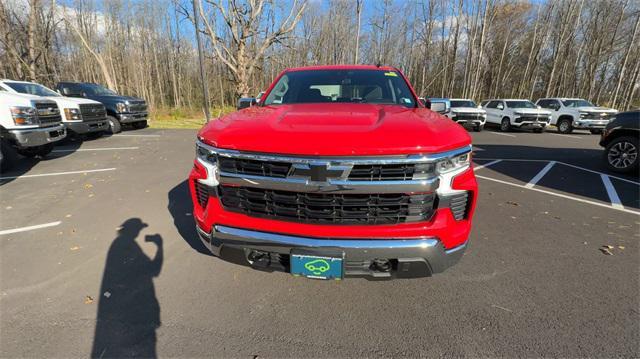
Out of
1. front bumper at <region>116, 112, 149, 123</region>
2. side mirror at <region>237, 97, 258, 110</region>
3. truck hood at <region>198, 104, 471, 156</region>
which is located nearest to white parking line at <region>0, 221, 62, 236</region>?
side mirror at <region>237, 97, 258, 110</region>

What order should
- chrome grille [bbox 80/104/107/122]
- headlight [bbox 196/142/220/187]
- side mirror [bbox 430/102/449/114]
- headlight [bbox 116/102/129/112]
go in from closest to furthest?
headlight [bbox 196/142/220/187]
side mirror [bbox 430/102/449/114]
chrome grille [bbox 80/104/107/122]
headlight [bbox 116/102/129/112]

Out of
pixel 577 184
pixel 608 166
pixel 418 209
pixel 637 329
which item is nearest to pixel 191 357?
pixel 418 209

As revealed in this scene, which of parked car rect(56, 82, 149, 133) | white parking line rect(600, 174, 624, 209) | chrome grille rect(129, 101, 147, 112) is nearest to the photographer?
white parking line rect(600, 174, 624, 209)

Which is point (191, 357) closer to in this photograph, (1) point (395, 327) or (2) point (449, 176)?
(1) point (395, 327)

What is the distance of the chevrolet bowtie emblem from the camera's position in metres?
1.88

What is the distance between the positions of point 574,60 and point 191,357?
136 ft

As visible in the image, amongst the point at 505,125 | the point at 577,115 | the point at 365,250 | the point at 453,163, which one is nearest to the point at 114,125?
the point at 365,250

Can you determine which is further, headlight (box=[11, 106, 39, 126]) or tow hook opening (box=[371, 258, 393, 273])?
headlight (box=[11, 106, 39, 126])

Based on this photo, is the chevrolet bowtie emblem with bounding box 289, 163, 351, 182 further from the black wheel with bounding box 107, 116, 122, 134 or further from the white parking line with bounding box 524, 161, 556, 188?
the black wheel with bounding box 107, 116, 122, 134

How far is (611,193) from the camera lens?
535cm

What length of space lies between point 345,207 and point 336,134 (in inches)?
18.8

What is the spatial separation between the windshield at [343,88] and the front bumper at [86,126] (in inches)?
350

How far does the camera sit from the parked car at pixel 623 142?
651cm

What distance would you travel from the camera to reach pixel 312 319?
90.1 inches
